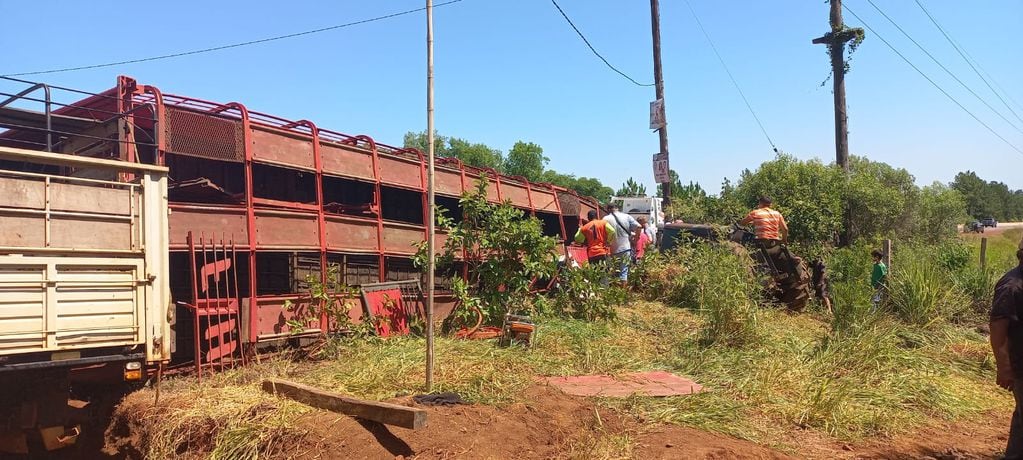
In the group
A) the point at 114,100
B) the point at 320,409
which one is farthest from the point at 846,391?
the point at 114,100

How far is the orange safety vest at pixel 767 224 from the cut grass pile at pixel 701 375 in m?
1.75

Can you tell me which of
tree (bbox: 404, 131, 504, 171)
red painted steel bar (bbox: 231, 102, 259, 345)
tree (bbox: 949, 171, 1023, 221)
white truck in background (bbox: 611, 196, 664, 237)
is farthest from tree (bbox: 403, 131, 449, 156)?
tree (bbox: 949, 171, 1023, 221)

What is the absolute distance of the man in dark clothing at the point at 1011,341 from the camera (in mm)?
4086

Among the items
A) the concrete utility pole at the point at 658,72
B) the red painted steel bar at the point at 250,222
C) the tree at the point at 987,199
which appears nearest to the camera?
the red painted steel bar at the point at 250,222

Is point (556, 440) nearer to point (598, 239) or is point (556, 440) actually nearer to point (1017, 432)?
point (1017, 432)

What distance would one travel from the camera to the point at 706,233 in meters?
12.8

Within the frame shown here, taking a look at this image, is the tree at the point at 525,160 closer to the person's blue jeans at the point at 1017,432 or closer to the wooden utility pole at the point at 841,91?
the wooden utility pole at the point at 841,91

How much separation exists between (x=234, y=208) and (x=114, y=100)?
200cm

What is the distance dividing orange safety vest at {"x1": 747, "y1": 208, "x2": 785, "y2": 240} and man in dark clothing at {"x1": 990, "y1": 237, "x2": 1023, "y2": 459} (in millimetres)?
6570

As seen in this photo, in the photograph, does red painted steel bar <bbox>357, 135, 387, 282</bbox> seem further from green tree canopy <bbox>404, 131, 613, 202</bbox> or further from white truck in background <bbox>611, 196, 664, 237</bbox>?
green tree canopy <bbox>404, 131, 613, 202</bbox>

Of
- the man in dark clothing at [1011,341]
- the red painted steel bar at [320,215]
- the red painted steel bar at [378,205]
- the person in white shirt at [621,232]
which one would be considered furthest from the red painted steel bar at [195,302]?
the man in dark clothing at [1011,341]

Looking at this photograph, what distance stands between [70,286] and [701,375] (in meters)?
5.63

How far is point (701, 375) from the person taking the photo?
21.3ft

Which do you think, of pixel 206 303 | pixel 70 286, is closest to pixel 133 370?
pixel 70 286
